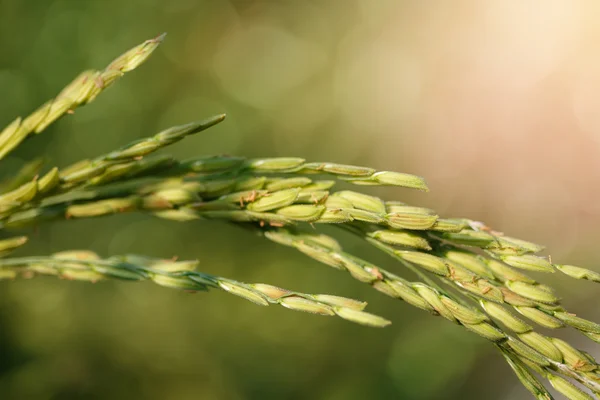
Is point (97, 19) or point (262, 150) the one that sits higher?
point (97, 19)

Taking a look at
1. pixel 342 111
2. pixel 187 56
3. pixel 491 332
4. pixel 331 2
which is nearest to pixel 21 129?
pixel 491 332

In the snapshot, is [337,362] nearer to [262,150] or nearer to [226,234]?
[226,234]

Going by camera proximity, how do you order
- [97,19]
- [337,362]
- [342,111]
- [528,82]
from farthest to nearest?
[528,82], [342,111], [97,19], [337,362]

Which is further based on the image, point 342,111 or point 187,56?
point 342,111

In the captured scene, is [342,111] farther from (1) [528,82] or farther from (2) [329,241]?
(2) [329,241]

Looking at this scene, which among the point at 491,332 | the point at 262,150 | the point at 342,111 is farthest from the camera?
the point at 342,111

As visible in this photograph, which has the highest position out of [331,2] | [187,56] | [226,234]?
[331,2]

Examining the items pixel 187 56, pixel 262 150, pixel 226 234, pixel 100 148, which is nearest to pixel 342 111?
pixel 262 150
